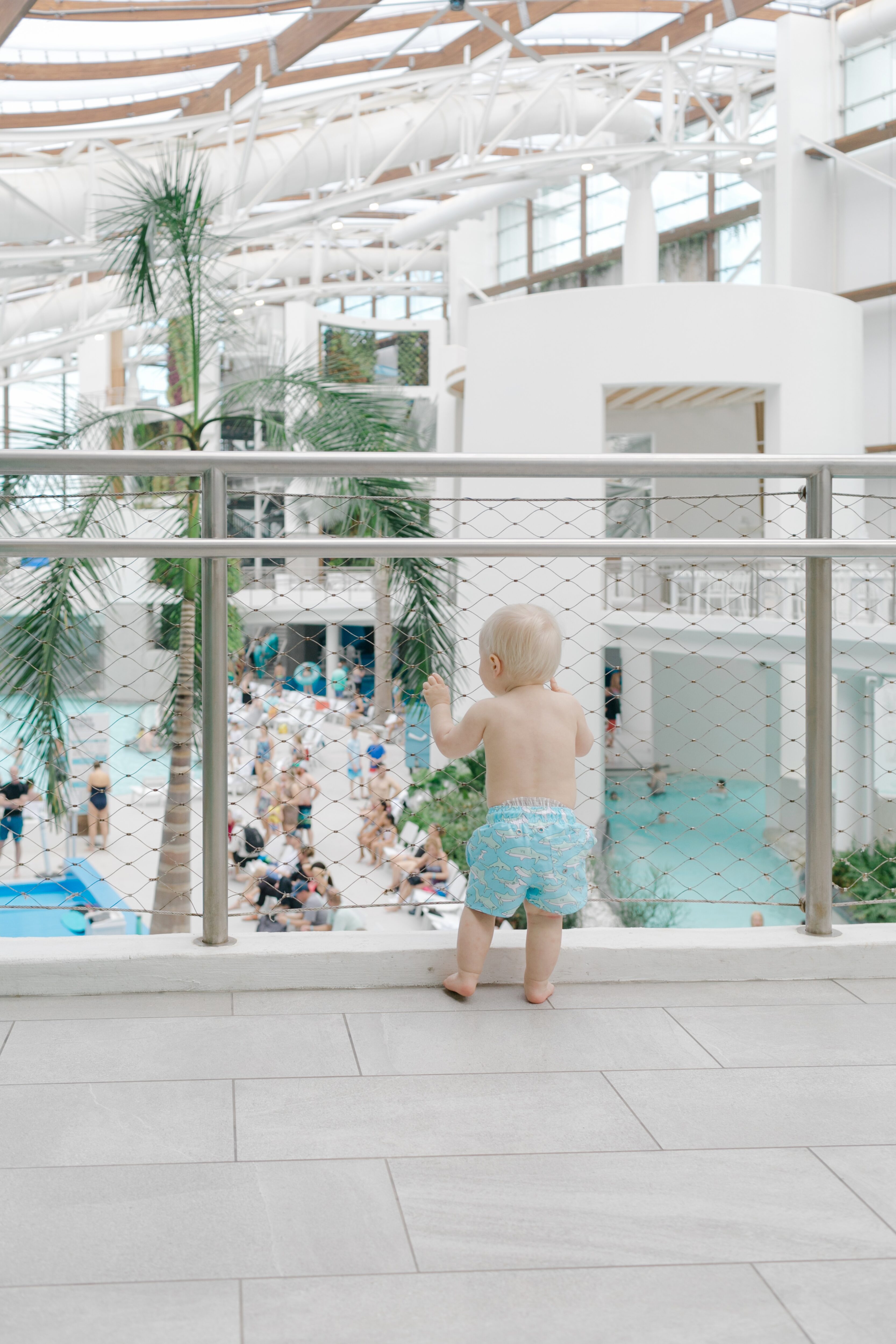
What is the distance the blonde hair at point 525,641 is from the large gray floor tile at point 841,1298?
113cm

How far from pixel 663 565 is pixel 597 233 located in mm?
8700

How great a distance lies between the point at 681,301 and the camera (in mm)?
11961

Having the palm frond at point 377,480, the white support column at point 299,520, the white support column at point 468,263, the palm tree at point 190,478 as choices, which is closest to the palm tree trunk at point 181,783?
the palm tree at point 190,478

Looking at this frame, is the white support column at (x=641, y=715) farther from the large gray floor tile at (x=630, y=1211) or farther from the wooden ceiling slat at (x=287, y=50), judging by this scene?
the large gray floor tile at (x=630, y=1211)

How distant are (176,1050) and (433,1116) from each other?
0.48 meters

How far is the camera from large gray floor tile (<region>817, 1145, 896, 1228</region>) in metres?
1.40

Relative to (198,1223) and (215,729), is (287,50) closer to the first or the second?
(215,729)

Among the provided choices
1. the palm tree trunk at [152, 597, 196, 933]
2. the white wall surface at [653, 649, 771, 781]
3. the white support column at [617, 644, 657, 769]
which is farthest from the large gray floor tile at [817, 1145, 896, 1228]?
the white support column at [617, 644, 657, 769]

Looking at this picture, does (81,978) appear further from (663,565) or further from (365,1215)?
(663,565)

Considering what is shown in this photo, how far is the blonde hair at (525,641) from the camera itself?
2145mm

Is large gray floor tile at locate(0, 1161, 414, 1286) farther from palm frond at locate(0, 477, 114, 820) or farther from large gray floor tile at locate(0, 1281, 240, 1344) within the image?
palm frond at locate(0, 477, 114, 820)

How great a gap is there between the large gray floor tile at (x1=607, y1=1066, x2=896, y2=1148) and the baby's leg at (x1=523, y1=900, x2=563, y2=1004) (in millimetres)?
316

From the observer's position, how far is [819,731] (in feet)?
7.73

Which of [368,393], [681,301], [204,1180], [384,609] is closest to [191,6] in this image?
[681,301]
